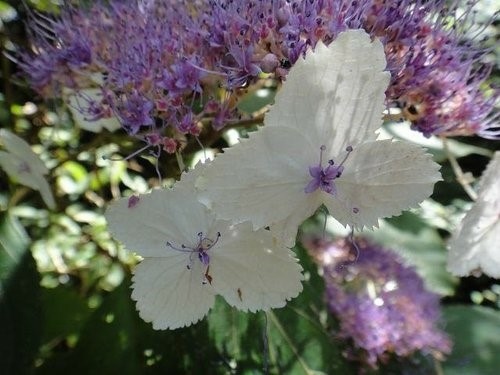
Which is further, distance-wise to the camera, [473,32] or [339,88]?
[473,32]

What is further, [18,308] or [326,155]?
[18,308]

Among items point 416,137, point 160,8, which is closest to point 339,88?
A: point 160,8

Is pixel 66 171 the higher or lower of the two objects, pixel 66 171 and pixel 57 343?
the higher

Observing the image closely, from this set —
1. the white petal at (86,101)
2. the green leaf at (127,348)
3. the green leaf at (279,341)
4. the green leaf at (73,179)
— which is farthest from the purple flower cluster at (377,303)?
the green leaf at (73,179)

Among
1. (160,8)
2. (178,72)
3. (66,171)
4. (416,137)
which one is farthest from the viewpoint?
(66,171)

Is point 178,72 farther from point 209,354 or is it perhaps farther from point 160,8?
point 209,354

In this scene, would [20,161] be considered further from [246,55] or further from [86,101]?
[246,55]

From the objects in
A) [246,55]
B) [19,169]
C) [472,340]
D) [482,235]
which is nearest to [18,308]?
[19,169]
